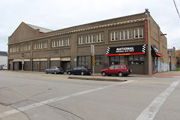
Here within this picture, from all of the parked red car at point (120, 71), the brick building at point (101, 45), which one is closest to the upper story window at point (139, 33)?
the brick building at point (101, 45)

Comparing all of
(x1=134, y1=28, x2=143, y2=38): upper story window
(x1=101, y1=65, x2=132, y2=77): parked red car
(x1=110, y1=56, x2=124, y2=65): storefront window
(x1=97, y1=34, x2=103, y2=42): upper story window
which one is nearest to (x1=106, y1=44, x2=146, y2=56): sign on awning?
(x1=110, y1=56, x2=124, y2=65): storefront window

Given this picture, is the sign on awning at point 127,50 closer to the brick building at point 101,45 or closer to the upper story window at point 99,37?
the brick building at point 101,45

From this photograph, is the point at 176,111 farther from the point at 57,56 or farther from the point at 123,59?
the point at 57,56

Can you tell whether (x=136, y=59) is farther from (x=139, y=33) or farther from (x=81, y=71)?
(x=81, y=71)

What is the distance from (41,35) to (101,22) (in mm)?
17734

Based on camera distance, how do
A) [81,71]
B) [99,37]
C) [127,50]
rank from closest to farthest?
[127,50] → [81,71] → [99,37]

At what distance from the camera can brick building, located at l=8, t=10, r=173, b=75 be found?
22.6 metres

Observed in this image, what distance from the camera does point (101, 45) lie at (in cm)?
2661

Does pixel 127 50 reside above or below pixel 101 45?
below

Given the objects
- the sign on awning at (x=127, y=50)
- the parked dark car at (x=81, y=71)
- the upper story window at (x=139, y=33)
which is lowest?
the parked dark car at (x=81, y=71)

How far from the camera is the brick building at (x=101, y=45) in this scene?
22.6 meters

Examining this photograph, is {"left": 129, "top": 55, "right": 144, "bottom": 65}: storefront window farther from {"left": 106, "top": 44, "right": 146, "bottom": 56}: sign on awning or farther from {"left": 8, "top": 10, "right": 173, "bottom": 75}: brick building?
{"left": 106, "top": 44, "right": 146, "bottom": 56}: sign on awning

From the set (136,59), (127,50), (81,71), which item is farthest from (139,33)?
(81,71)

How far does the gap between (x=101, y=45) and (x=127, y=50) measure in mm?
5308
